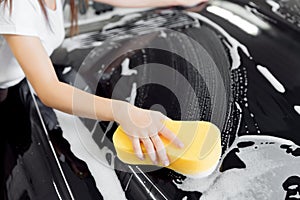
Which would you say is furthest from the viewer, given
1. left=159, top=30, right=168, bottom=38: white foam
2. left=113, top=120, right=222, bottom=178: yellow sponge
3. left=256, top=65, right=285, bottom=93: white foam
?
left=159, top=30, right=168, bottom=38: white foam

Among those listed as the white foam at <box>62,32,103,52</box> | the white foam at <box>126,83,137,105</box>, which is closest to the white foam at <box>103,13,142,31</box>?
the white foam at <box>62,32,103,52</box>

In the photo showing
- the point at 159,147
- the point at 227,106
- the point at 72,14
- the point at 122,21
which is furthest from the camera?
the point at 122,21

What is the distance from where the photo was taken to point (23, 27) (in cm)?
64

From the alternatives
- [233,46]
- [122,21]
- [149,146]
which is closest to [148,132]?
[149,146]

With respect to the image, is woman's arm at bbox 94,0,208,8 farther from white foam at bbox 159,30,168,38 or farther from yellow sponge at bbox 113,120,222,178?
yellow sponge at bbox 113,120,222,178

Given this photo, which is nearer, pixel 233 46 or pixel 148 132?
pixel 148 132

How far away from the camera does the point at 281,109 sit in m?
0.70

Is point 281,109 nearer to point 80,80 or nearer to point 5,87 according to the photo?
point 80,80

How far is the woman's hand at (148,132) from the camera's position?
0.61m

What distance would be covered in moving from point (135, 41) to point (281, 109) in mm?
283

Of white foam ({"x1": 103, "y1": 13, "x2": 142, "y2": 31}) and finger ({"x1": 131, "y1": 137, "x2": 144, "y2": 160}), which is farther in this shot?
white foam ({"x1": 103, "y1": 13, "x2": 142, "y2": 31})

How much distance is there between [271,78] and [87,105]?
0.28 m

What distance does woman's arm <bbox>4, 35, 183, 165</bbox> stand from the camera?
0.61 m

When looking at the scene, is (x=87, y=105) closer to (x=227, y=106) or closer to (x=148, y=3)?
(x=227, y=106)
